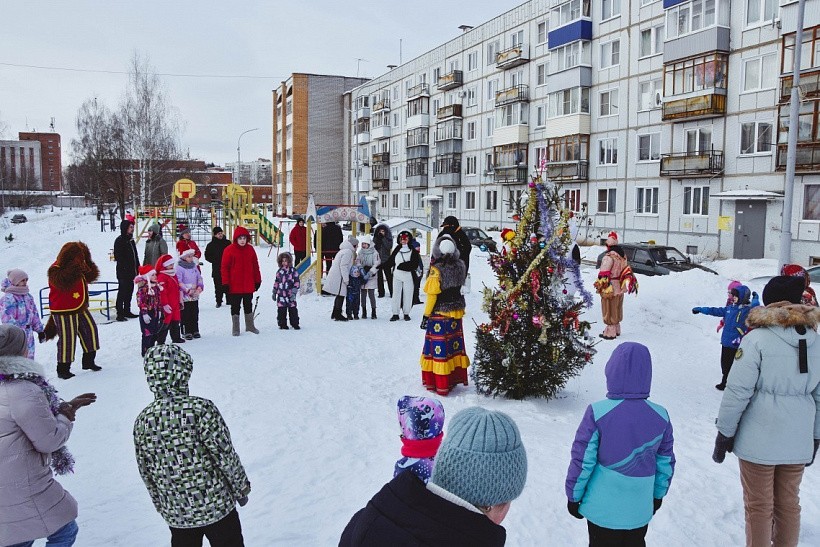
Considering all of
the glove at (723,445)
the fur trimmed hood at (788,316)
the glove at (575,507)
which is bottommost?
the glove at (575,507)

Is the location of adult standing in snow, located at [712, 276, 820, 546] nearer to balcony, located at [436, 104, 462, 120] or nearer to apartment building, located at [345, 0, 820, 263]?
apartment building, located at [345, 0, 820, 263]

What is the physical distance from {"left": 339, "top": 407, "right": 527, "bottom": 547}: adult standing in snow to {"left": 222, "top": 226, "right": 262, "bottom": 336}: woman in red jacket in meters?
9.13

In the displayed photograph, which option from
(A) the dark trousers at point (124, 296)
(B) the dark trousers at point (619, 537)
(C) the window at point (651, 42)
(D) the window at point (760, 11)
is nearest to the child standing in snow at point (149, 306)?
(A) the dark trousers at point (124, 296)

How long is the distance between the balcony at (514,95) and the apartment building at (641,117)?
0.09m

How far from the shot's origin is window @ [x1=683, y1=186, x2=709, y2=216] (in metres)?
28.9

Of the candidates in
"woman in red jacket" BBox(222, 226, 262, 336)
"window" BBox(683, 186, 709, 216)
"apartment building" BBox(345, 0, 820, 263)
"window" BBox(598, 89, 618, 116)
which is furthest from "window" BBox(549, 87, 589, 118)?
"woman in red jacket" BBox(222, 226, 262, 336)

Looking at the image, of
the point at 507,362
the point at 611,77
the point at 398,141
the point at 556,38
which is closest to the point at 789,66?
the point at 611,77

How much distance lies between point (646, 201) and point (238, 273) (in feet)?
85.8

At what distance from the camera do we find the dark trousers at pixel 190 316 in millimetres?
10266

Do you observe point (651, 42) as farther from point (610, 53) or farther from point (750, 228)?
point (750, 228)

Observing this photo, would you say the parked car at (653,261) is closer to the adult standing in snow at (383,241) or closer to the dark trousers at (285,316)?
the adult standing in snow at (383,241)

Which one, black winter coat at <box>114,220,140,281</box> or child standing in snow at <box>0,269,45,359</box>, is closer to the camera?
child standing in snow at <box>0,269,45,359</box>

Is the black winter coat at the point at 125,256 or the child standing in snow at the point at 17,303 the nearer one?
the child standing in snow at the point at 17,303

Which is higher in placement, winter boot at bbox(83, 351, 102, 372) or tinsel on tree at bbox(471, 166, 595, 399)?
tinsel on tree at bbox(471, 166, 595, 399)
